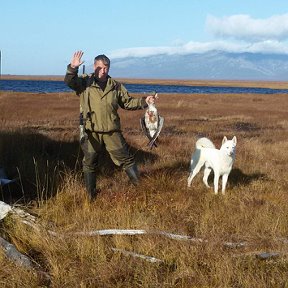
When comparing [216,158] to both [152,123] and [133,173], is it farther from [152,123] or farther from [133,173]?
[133,173]

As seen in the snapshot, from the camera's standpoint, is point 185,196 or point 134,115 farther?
point 134,115

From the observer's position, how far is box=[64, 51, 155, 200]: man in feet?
20.6

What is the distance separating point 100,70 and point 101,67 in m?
0.05

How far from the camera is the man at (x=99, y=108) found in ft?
20.6

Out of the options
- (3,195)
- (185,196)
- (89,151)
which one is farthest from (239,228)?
(3,195)

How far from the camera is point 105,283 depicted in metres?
3.95

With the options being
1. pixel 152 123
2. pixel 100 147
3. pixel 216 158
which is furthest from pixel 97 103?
pixel 216 158

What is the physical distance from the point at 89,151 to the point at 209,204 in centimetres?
187

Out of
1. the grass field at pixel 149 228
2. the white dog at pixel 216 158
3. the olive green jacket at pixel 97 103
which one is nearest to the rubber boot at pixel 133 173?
the grass field at pixel 149 228

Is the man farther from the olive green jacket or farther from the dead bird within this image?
the dead bird

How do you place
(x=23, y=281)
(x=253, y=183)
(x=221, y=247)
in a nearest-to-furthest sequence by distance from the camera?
(x=23, y=281), (x=221, y=247), (x=253, y=183)

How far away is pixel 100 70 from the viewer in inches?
246

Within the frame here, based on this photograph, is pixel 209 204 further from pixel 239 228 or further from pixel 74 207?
pixel 74 207

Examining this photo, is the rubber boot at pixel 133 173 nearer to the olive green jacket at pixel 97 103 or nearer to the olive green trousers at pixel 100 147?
the olive green trousers at pixel 100 147
